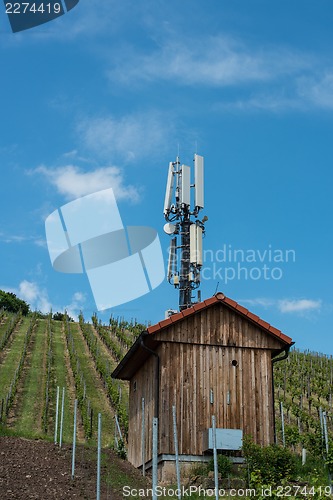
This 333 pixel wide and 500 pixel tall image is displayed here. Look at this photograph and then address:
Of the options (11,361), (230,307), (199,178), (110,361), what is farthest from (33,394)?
(230,307)

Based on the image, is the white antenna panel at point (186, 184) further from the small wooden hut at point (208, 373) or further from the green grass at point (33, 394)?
the green grass at point (33, 394)

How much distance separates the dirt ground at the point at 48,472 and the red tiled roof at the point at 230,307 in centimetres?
399

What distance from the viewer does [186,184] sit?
27250 mm

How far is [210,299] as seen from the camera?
1816cm

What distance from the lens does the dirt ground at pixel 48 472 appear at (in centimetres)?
1384

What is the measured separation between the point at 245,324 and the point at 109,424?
15.8m

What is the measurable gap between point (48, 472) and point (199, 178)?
48.3ft

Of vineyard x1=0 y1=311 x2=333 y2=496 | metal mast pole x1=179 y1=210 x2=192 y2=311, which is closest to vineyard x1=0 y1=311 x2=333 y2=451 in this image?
vineyard x1=0 y1=311 x2=333 y2=496

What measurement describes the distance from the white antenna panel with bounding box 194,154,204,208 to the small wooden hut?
9.21 meters

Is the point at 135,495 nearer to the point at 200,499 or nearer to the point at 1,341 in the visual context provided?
the point at 200,499

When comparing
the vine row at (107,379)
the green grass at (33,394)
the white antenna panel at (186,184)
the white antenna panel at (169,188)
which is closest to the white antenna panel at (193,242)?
the white antenna panel at (186,184)

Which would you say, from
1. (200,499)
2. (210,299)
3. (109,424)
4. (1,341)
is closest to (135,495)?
(200,499)

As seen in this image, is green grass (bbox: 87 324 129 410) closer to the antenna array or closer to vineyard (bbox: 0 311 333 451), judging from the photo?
vineyard (bbox: 0 311 333 451)

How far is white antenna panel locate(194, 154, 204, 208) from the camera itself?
26875 mm
